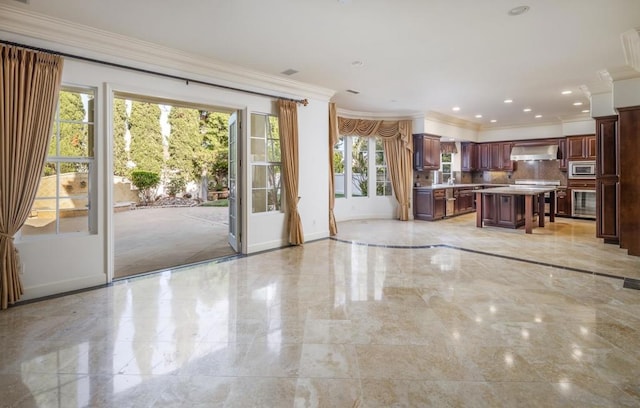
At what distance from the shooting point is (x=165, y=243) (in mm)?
6340

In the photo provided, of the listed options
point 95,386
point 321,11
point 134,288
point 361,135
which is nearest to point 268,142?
point 321,11

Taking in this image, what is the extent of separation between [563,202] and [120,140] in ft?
50.5

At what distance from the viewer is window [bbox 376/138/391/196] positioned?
923cm

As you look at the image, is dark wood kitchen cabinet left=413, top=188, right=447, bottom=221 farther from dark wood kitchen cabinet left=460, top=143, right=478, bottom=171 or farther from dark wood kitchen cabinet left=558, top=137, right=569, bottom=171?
dark wood kitchen cabinet left=558, top=137, right=569, bottom=171

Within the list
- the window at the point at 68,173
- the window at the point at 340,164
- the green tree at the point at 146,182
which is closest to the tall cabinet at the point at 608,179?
the window at the point at 340,164

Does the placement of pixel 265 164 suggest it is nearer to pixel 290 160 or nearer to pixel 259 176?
pixel 259 176

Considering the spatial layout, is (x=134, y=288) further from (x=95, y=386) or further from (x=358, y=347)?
(x=358, y=347)

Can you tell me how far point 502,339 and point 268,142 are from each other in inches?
169

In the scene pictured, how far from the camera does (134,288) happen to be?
12.2 feet

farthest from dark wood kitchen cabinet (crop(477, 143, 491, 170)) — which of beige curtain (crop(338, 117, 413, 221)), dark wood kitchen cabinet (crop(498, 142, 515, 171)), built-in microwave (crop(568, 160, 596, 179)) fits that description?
beige curtain (crop(338, 117, 413, 221))

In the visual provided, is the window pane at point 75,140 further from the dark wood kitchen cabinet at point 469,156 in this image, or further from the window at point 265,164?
the dark wood kitchen cabinet at point 469,156

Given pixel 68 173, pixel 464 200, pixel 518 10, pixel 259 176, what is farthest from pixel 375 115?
pixel 68 173

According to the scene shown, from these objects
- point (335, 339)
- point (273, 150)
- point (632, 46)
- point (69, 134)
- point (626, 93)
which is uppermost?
point (632, 46)

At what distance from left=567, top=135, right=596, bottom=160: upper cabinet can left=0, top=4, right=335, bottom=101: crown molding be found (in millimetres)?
8071
